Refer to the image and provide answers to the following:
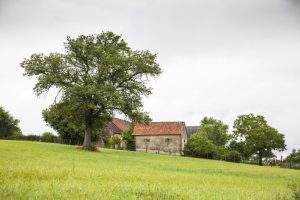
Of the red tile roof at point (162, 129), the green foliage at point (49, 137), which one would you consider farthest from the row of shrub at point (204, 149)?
the green foliage at point (49, 137)

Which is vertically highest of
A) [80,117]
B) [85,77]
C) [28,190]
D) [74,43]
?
[74,43]

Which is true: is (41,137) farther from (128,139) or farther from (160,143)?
(160,143)

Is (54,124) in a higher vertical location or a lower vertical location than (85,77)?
lower

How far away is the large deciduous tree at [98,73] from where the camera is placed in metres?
41.5

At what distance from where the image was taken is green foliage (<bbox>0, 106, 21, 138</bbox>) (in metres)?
86.4

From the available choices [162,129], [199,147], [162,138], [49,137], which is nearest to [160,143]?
[162,138]

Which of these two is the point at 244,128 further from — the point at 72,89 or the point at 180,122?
the point at 72,89

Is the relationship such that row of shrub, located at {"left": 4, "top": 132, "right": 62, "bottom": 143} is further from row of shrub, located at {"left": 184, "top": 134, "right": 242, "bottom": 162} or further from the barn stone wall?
row of shrub, located at {"left": 184, "top": 134, "right": 242, "bottom": 162}

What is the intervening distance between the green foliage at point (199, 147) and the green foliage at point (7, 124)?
43803 millimetres

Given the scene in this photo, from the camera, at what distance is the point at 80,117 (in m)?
46.8

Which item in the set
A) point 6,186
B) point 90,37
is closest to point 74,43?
point 90,37

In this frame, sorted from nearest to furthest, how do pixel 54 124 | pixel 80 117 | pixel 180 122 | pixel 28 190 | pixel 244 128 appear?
pixel 28 190 < pixel 80 117 < pixel 54 124 < pixel 244 128 < pixel 180 122

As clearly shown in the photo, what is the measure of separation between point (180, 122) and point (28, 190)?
79.2 metres

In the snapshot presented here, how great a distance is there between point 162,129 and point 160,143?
11.8ft
